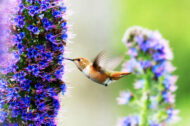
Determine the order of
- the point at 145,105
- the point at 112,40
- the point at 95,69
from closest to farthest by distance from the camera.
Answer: the point at 95,69 → the point at 145,105 → the point at 112,40

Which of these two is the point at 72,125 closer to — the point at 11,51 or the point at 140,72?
the point at 140,72

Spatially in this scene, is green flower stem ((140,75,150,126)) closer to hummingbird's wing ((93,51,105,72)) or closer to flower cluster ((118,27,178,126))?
flower cluster ((118,27,178,126))

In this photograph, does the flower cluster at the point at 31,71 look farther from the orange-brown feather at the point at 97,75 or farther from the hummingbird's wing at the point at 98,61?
the orange-brown feather at the point at 97,75

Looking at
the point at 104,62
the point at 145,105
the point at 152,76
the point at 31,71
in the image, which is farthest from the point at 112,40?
the point at 31,71

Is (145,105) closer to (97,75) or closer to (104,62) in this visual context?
(97,75)

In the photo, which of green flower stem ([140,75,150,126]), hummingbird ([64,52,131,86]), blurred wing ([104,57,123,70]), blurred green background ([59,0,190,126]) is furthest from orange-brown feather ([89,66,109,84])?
blurred green background ([59,0,190,126])

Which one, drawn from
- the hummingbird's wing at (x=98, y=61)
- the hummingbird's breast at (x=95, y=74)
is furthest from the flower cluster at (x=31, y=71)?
the hummingbird's breast at (x=95, y=74)
